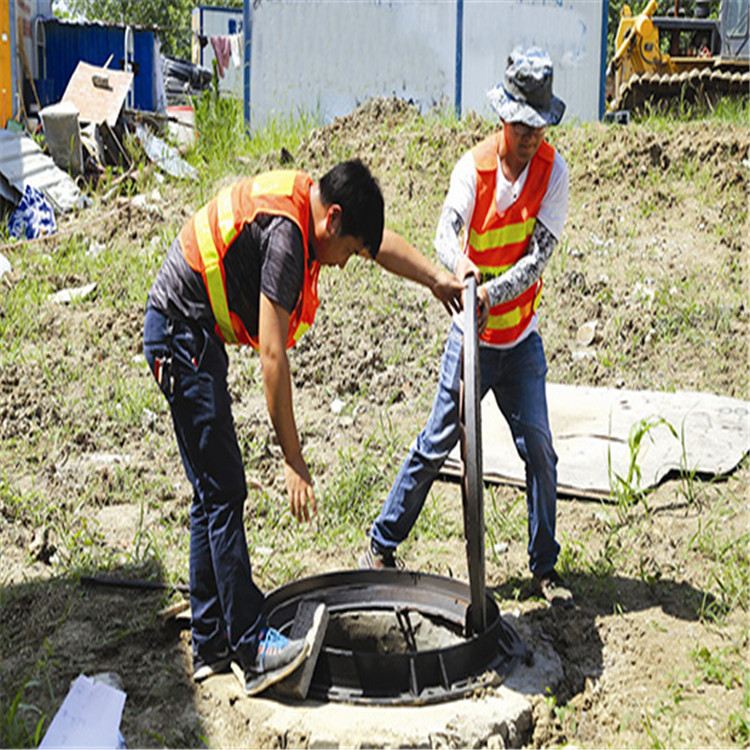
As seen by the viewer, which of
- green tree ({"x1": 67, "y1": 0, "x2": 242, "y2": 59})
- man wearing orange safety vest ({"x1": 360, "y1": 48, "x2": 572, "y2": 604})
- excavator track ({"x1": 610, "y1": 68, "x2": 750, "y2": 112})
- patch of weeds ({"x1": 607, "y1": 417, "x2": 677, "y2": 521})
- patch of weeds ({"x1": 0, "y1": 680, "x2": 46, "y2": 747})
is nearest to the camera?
patch of weeds ({"x1": 0, "y1": 680, "x2": 46, "y2": 747})

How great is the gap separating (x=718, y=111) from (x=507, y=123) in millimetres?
9377

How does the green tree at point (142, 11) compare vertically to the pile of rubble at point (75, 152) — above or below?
above

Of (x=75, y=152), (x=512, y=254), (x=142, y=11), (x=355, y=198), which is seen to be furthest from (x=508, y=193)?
(x=142, y=11)

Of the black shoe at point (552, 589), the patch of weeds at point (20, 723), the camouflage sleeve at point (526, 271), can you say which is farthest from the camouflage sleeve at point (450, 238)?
the patch of weeds at point (20, 723)

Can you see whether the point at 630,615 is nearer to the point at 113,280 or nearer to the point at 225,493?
the point at 225,493

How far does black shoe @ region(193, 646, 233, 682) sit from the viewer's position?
11.6 ft

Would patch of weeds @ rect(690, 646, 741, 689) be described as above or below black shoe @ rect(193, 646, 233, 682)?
below

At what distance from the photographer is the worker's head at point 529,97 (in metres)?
3.71

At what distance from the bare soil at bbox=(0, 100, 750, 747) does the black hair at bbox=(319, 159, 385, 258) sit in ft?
5.45

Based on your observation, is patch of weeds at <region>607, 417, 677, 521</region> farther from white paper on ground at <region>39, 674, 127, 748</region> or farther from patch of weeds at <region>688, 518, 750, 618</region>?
white paper on ground at <region>39, 674, 127, 748</region>

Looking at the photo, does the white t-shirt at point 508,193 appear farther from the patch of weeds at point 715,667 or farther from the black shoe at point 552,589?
the patch of weeds at point 715,667

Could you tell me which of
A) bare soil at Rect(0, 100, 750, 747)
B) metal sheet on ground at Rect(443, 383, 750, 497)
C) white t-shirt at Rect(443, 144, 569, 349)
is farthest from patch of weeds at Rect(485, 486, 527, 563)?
white t-shirt at Rect(443, 144, 569, 349)

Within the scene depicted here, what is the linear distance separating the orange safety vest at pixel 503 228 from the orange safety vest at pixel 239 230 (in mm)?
855

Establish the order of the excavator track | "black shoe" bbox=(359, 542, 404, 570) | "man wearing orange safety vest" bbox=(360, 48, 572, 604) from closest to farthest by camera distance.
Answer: "man wearing orange safety vest" bbox=(360, 48, 572, 604), "black shoe" bbox=(359, 542, 404, 570), the excavator track
